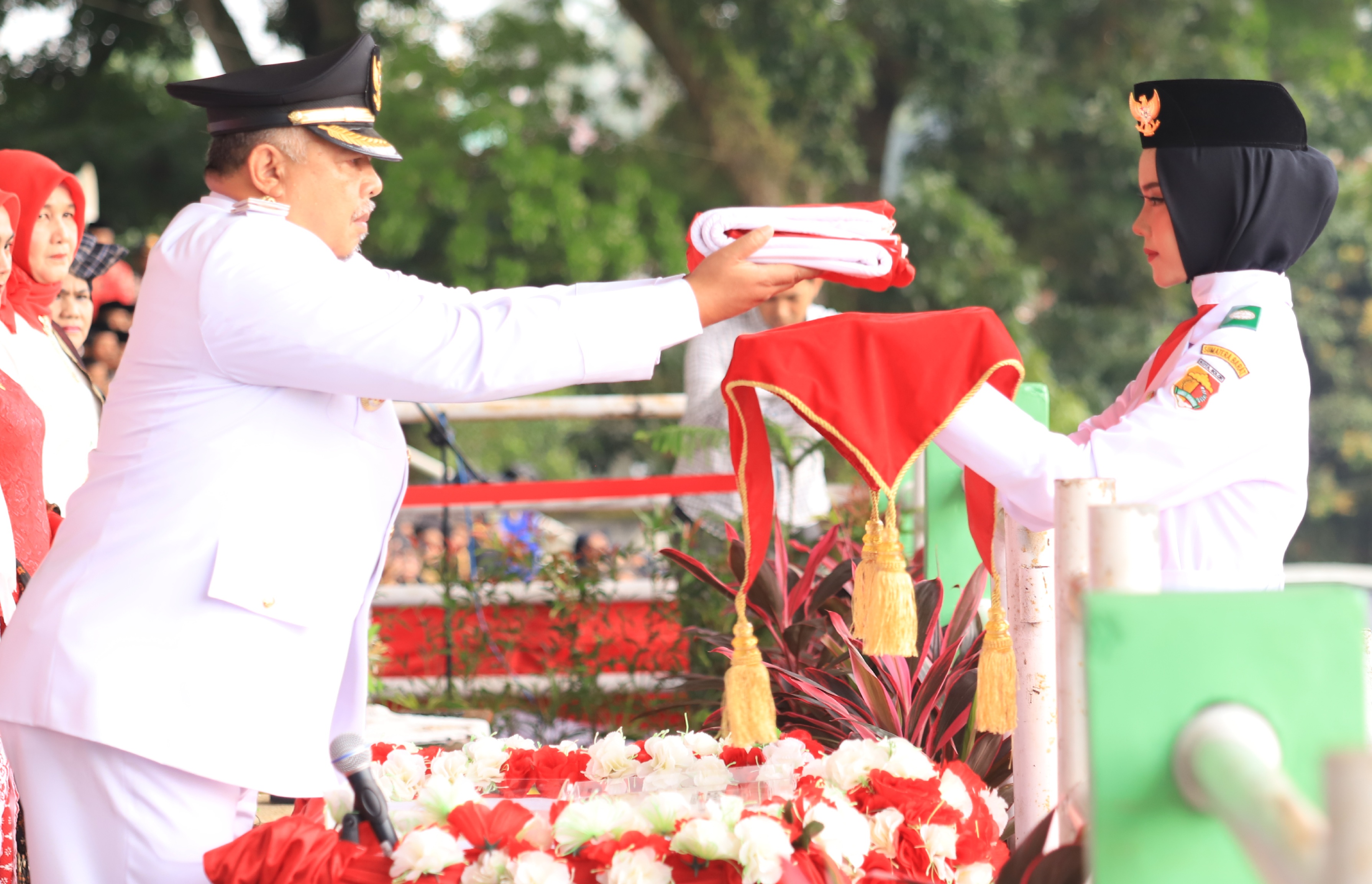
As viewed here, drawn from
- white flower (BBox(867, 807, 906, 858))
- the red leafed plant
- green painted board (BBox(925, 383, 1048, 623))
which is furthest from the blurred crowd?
white flower (BBox(867, 807, 906, 858))

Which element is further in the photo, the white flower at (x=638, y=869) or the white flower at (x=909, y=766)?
the white flower at (x=909, y=766)

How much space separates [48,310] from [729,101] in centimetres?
686

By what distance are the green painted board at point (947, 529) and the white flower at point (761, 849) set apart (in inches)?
69.4

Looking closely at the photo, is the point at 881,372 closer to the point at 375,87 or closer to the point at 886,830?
the point at 886,830

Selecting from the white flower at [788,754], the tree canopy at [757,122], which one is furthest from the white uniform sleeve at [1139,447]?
the tree canopy at [757,122]

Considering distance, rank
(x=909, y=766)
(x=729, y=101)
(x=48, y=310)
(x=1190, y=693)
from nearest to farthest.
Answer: (x=1190, y=693) → (x=909, y=766) → (x=48, y=310) → (x=729, y=101)

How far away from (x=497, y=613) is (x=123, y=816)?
9.26 ft

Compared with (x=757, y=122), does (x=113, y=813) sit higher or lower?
lower

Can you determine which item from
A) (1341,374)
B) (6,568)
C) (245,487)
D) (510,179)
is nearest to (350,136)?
(245,487)

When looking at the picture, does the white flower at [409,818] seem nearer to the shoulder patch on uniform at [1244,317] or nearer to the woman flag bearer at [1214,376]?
the woman flag bearer at [1214,376]

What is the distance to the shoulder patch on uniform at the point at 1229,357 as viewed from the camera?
73.7 inches

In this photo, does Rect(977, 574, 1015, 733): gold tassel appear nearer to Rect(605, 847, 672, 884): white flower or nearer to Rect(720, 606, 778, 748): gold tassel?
Rect(720, 606, 778, 748): gold tassel

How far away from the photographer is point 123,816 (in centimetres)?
148

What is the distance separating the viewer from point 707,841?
4.70ft
